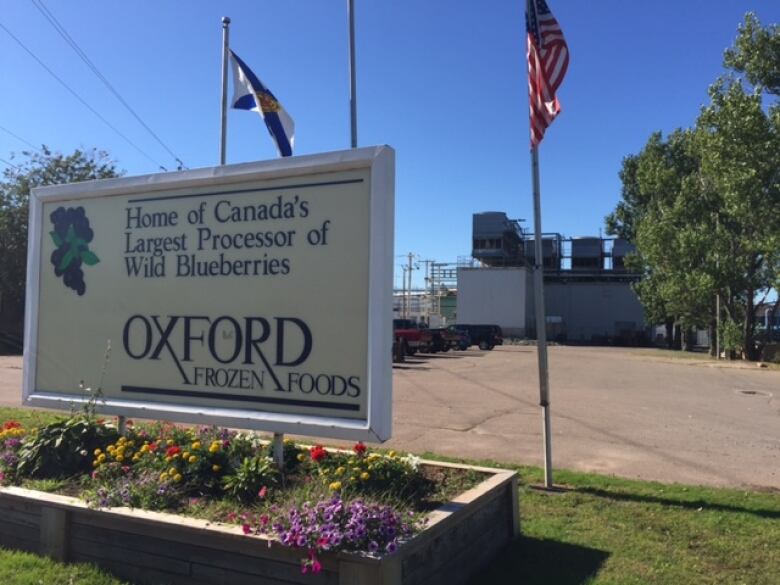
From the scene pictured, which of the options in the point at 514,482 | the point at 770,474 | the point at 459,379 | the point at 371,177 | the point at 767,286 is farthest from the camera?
the point at 767,286

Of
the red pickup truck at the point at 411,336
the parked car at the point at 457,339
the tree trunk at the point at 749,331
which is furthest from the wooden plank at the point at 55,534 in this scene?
the tree trunk at the point at 749,331

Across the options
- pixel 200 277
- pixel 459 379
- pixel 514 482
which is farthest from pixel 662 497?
pixel 459 379

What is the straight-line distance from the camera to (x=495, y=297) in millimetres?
70062

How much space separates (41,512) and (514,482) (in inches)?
132

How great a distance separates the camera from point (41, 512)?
4.59 m

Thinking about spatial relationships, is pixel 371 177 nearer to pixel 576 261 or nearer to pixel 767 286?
pixel 767 286

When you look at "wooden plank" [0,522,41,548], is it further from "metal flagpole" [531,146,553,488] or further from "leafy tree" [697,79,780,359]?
"leafy tree" [697,79,780,359]

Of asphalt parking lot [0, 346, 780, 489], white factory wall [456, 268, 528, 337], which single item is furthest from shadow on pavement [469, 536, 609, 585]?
white factory wall [456, 268, 528, 337]

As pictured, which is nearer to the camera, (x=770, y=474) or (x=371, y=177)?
(x=371, y=177)

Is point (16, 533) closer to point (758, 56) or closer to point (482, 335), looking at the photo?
point (758, 56)

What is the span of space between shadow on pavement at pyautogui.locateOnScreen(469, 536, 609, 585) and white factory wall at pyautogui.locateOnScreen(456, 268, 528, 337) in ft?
214

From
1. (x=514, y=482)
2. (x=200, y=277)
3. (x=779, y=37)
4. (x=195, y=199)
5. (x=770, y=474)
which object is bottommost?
(x=770, y=474)

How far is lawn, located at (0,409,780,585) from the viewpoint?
4.40 m

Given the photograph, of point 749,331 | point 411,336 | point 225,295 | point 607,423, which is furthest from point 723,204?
point 225,295
